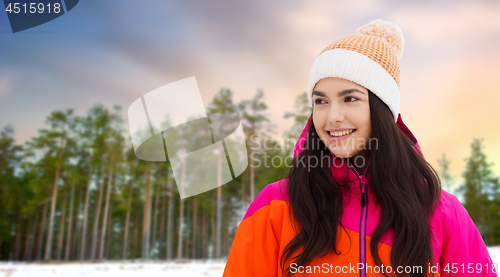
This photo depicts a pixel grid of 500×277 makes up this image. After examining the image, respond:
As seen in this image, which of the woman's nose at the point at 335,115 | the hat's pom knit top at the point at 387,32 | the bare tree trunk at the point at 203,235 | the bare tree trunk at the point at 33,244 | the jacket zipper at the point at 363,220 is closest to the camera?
the jacket zipper at the point at 363,220

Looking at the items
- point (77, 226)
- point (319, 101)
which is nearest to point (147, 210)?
point (77, 226)

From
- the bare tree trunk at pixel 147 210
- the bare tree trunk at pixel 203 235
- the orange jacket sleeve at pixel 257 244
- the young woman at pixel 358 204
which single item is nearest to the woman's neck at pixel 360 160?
the young woman at pixel 358 204

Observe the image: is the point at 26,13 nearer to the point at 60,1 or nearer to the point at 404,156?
the point at 60,1

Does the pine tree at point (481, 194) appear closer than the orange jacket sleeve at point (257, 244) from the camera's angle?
No

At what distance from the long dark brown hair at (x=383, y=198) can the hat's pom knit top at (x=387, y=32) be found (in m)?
0.60

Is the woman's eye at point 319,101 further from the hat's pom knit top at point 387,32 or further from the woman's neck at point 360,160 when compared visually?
the hat's pom knit top at point 387,32

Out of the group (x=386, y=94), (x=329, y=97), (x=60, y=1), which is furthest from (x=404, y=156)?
(x=60, y=1)

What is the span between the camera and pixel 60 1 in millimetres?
7055

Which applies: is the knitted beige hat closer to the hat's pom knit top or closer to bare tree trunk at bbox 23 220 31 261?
the hat's pom knit top

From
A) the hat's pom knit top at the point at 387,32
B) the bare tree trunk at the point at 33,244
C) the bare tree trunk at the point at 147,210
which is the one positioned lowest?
the bare tree trunk at the point at 33,244

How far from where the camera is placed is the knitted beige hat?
166cm

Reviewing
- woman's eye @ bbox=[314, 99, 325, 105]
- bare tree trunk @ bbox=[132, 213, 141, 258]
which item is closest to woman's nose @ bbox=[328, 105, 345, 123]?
woman's eye @ bbox=[314, 99, 325, 105]

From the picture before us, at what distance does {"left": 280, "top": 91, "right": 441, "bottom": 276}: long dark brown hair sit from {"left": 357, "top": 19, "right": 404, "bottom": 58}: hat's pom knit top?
23.7 inches

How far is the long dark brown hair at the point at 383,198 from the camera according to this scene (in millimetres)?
1438
